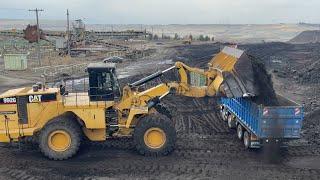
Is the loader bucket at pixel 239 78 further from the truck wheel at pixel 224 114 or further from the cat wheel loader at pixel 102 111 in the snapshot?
the truck wheel at pixel 224 114

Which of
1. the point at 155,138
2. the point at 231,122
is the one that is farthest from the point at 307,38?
the point at 155,138

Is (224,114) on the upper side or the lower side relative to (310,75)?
lower

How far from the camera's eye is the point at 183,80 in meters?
13.9

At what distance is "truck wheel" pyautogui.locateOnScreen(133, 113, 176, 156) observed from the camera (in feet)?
43.8

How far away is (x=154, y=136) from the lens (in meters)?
13.5

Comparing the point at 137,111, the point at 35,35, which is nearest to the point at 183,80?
the point at 137,111

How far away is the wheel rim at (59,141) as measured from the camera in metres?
13.1

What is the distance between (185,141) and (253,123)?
105 inches

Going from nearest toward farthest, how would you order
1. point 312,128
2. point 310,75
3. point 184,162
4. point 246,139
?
point 184,162 → point 246,139 → point 312,128 → point 310,75

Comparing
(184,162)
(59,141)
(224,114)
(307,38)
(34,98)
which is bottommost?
(184,162)

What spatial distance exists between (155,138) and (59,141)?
113 inches

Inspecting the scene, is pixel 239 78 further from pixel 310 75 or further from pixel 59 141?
pixel 310 75

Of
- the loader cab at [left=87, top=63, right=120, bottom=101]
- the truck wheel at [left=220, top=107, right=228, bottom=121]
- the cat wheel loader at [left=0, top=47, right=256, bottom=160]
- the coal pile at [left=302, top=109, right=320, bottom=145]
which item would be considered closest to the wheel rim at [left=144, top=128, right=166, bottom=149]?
the cat wheel loader at [left=0, top=47, right=256, bottom=160]

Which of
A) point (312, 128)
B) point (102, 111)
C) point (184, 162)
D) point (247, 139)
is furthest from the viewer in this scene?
point (312, 128)
